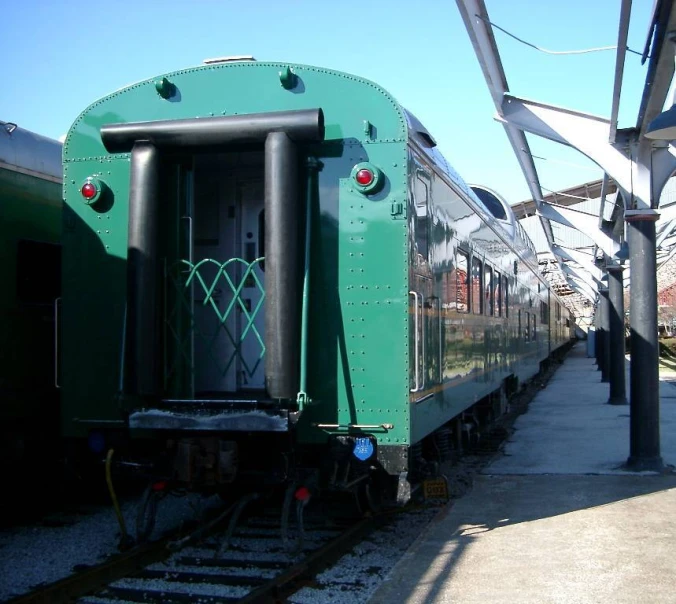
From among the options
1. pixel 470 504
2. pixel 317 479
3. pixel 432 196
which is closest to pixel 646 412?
pixel 470 504

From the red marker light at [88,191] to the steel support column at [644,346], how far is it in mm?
6053

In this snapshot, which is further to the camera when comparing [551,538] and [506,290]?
[506,290]

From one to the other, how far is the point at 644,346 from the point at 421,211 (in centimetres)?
443

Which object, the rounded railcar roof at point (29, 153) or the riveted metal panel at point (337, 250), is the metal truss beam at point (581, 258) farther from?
Answer: the riveted metal panel at point (337, 250)

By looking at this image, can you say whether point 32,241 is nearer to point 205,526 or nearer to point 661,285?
point 205,526

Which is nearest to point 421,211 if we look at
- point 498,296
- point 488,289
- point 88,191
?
point 88,191

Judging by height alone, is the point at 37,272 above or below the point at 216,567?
above

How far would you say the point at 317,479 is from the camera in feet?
17.8

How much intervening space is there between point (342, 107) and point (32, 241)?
136 inches

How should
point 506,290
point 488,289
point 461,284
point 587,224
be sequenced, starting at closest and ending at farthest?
point 461,284 → point 488,289 → point 506,290 → point 587,224

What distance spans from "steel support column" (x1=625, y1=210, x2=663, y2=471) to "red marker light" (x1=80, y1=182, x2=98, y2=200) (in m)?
6.05

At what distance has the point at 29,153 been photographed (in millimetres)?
7434

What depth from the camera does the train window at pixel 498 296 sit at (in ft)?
34.6

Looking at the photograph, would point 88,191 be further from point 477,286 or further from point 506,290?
point 506,290
